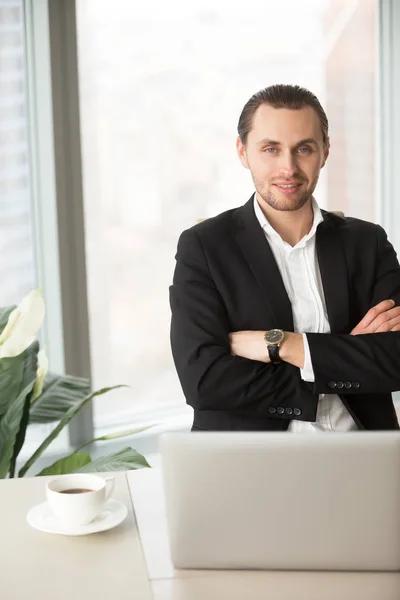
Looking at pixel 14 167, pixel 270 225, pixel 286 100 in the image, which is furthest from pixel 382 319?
pixel 14 167

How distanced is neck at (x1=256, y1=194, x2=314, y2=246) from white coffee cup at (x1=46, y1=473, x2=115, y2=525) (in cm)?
102

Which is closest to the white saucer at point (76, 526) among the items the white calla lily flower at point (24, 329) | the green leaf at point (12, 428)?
the white calla lily flower at point (24, 329)

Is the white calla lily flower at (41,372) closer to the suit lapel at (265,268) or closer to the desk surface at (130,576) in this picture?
the suit lapel at (265,268)

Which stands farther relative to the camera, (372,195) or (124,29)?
(372,195)

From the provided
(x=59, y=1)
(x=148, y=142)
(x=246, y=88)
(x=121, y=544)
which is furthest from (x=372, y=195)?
(x=121, y=544)

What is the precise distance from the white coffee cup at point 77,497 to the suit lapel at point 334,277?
3.07ft

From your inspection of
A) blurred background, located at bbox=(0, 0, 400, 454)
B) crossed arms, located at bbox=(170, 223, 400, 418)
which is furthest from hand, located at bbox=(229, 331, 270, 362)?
blurred background, located at bbox=(0, 0, 400, 454)

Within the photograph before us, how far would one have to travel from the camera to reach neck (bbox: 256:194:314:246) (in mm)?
2221

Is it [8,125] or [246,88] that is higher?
[246,88]

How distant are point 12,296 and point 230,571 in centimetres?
214

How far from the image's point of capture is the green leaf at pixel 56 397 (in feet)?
8.09

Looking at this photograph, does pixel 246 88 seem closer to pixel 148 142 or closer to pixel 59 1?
pixel 148 142

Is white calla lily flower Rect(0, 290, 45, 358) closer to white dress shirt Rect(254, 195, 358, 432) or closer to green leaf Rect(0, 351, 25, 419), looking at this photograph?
green leaf Rect(0, 351, 25, 419)

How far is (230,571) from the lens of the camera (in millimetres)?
1258
